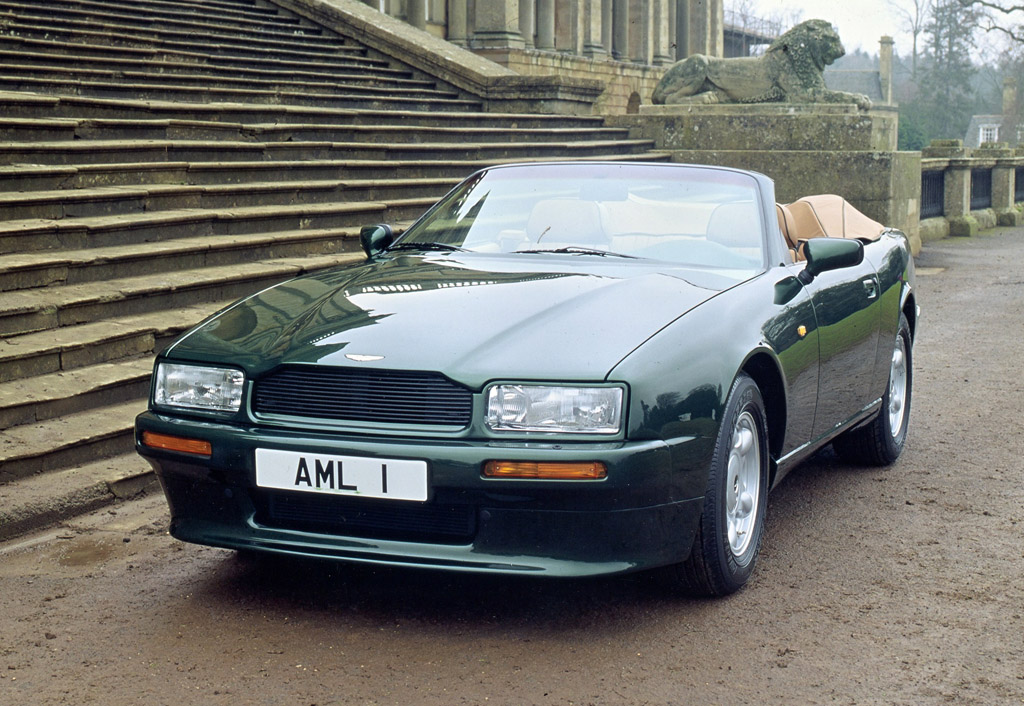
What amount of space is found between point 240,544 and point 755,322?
1.75 meters

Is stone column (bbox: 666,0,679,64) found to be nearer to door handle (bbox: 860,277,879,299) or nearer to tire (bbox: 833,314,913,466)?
tire (bbox: 833,314,913,466)

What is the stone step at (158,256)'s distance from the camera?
6.73 m

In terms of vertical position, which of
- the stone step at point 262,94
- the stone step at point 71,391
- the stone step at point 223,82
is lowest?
the stone step at point 71,391

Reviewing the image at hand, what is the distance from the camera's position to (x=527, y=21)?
34625 millimetres

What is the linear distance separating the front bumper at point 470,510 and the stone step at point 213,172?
12.8ft

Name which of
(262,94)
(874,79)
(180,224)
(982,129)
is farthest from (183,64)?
(874,79)

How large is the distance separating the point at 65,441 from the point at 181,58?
376 inches

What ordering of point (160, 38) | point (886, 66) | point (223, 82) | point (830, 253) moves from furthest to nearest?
point (886, 66) < point (160, 38) < point (223, 82) < point (830, 253)

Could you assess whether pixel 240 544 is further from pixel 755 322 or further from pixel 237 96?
pixel 237 96

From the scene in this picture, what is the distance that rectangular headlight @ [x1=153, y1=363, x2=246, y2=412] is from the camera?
12.2ft

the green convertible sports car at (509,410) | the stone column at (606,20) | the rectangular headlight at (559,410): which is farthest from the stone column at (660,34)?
the rectangular headlight at (559,410)

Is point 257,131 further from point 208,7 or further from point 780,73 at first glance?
point 780,73

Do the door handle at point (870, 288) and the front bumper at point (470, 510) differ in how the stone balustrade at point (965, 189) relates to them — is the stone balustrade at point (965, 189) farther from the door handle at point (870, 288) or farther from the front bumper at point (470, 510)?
the front bumper at point (470, 510)

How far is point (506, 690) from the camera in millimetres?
3223
